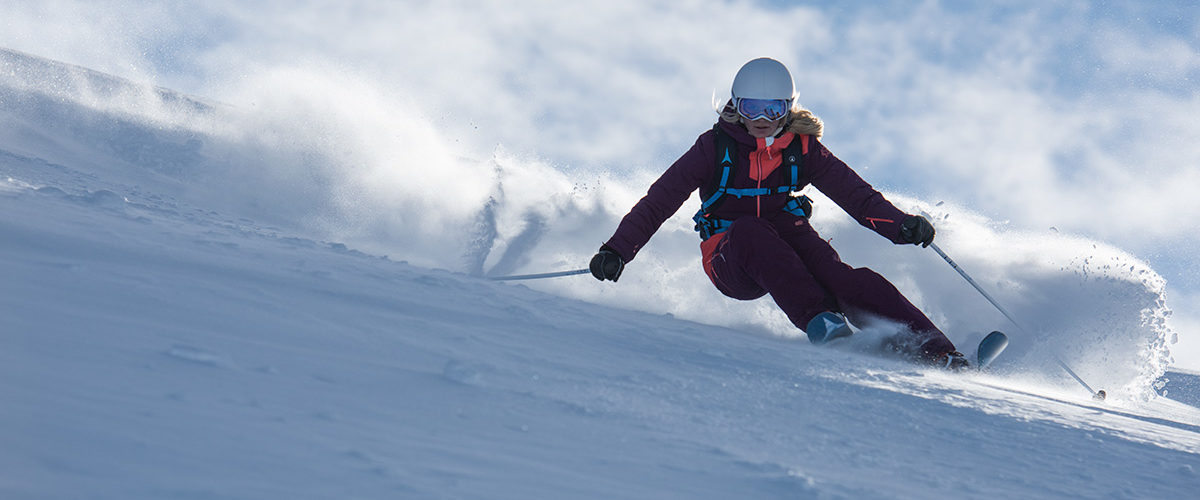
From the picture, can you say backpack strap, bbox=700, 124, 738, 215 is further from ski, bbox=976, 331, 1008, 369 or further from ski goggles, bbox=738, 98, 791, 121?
ski, bbox=976, 331, 1008, 369

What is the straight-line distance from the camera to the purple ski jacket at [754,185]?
4.05 metres

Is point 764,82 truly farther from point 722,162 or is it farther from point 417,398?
point 417,398

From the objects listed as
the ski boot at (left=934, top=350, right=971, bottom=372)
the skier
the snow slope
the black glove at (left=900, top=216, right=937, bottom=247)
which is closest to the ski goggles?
the skier

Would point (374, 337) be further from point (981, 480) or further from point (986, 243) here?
point (986, 243)

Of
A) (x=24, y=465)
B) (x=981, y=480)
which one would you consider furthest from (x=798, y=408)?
(x=24, y=465)

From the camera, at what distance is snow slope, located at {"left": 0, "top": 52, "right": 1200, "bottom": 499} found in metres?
0.95

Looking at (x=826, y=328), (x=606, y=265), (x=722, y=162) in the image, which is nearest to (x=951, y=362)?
(x=826, y=328)

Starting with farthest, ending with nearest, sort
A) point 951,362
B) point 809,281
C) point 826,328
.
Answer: point 809,281
point 826,328
point 951,362

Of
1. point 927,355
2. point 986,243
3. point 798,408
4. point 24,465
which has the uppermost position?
point 986,243

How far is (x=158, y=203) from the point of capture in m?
4.05

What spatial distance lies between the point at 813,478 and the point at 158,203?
12.9ft

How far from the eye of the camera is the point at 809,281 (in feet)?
11.7

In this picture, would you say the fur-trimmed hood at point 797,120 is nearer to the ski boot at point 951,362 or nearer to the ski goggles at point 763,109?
the ski goggles at point 763,109

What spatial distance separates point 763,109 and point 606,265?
1.15 m
